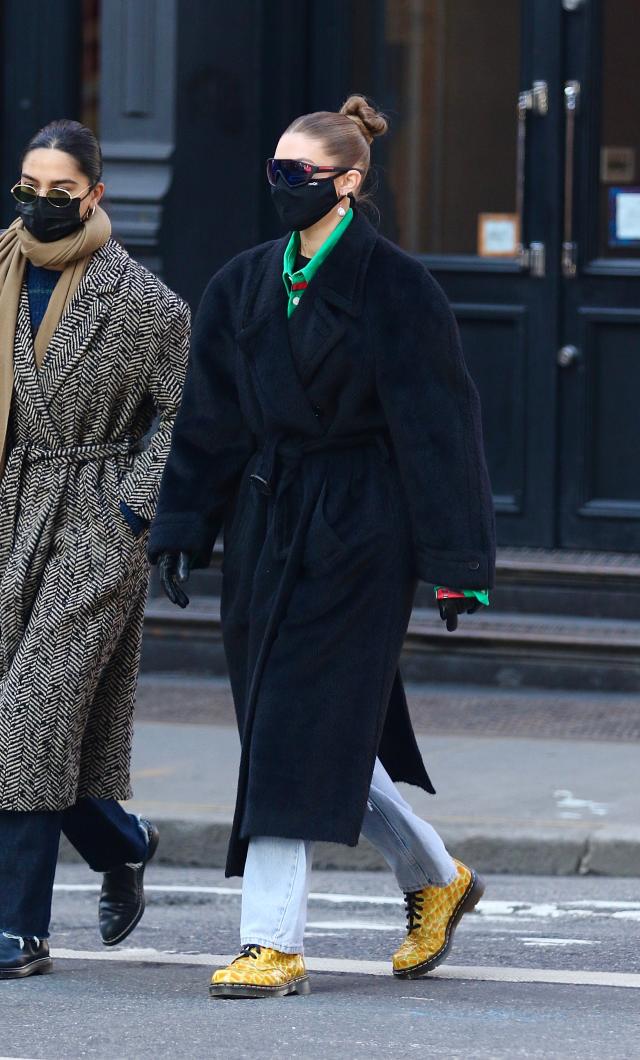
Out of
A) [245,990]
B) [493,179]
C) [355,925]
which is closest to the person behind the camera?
[245,990]

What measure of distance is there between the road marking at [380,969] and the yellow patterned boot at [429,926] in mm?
57

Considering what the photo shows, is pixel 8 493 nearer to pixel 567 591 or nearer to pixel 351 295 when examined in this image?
pixel 351 295

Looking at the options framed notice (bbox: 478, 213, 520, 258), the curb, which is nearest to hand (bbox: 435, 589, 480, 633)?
the curb

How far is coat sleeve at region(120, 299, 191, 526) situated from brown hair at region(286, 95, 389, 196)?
2.20ft

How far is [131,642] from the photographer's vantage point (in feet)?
18.4

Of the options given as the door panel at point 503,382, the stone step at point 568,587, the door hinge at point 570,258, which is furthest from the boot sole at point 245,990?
the door hinge at point 570,258

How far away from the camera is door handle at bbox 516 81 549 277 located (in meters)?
9.98

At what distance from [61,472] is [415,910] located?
1.31 meters

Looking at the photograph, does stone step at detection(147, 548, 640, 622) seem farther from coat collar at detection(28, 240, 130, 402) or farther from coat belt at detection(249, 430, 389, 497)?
coat belt at detection(249, 430, 389, 497)

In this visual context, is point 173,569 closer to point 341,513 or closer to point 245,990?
point 341,513

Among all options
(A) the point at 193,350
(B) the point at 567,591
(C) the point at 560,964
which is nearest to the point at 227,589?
(A) the point at 193,350

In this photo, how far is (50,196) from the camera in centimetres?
538

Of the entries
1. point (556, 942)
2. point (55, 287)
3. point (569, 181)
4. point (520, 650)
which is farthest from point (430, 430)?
point (569, 181)

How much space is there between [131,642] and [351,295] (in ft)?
3.78
